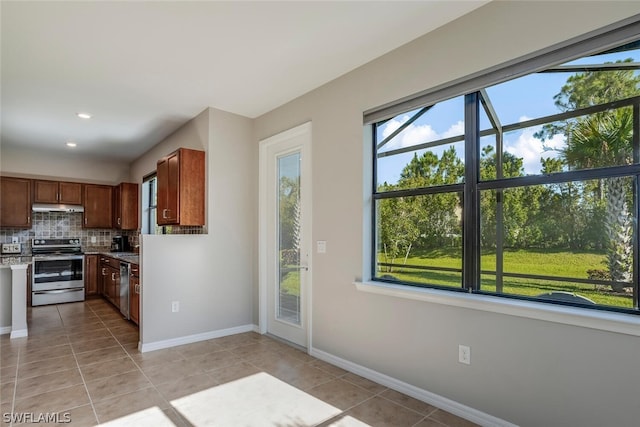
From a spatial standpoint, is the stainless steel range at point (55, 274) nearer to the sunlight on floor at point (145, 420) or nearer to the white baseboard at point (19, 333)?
the white baseboard at point (19, 333)

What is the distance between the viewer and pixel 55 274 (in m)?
5.86

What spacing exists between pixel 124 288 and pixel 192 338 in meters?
1.72

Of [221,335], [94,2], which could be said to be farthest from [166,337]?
[94,2]

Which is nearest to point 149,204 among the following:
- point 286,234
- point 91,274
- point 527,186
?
point 91,274

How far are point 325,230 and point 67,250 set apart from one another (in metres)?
5.72

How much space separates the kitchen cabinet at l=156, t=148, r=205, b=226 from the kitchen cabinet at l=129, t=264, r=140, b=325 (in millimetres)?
815

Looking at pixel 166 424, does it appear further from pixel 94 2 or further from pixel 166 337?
pixel 94 2

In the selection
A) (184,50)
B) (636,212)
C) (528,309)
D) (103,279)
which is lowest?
(103,279)

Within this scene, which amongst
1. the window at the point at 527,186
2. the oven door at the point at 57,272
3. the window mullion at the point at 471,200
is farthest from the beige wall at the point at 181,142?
the window mullion at the point at 471,200

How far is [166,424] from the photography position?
7.22ft

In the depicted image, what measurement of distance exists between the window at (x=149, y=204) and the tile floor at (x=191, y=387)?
2.50 meters

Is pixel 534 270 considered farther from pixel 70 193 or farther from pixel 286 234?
pixel 70 193

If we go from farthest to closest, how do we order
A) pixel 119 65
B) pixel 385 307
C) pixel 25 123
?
pixel 25 123 → pixel 119 65 → pixel 385 307

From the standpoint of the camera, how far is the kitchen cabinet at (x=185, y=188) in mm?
3969
